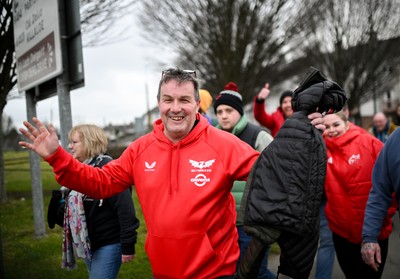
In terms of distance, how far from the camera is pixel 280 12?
11.7 m

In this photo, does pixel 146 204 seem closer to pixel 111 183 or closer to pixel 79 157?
pixel 111 183

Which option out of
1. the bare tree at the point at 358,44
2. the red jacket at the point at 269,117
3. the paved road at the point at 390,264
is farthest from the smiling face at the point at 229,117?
the bare tree at the point at 358,44

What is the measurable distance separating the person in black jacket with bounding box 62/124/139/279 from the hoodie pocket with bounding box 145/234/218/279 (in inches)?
32.2

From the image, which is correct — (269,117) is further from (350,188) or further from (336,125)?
(350,188)

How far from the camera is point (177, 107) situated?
233cm

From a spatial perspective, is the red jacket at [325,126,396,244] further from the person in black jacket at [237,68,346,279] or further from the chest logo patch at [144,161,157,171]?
the chest logo patch at [144,161,157,171]

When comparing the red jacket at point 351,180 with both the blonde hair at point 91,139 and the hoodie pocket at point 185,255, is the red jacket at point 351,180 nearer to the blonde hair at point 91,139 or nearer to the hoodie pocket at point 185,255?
the hoodie pocket at point 185,255

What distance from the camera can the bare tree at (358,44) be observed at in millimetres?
16141

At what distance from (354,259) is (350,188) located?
2.10ft

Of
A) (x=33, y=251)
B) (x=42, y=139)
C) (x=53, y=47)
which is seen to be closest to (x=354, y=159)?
(x=42, y=139)

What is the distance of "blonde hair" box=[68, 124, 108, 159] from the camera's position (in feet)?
10.2

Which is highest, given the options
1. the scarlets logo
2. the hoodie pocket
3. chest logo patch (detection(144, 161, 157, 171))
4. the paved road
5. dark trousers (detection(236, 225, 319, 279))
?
chest logo patch (detection(144, 161, 157, 171))

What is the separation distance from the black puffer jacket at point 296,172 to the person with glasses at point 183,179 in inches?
16.0

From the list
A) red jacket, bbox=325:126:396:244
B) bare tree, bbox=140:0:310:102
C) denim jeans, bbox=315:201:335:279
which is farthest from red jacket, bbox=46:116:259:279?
bare tree, bbox=140:0:310:102
